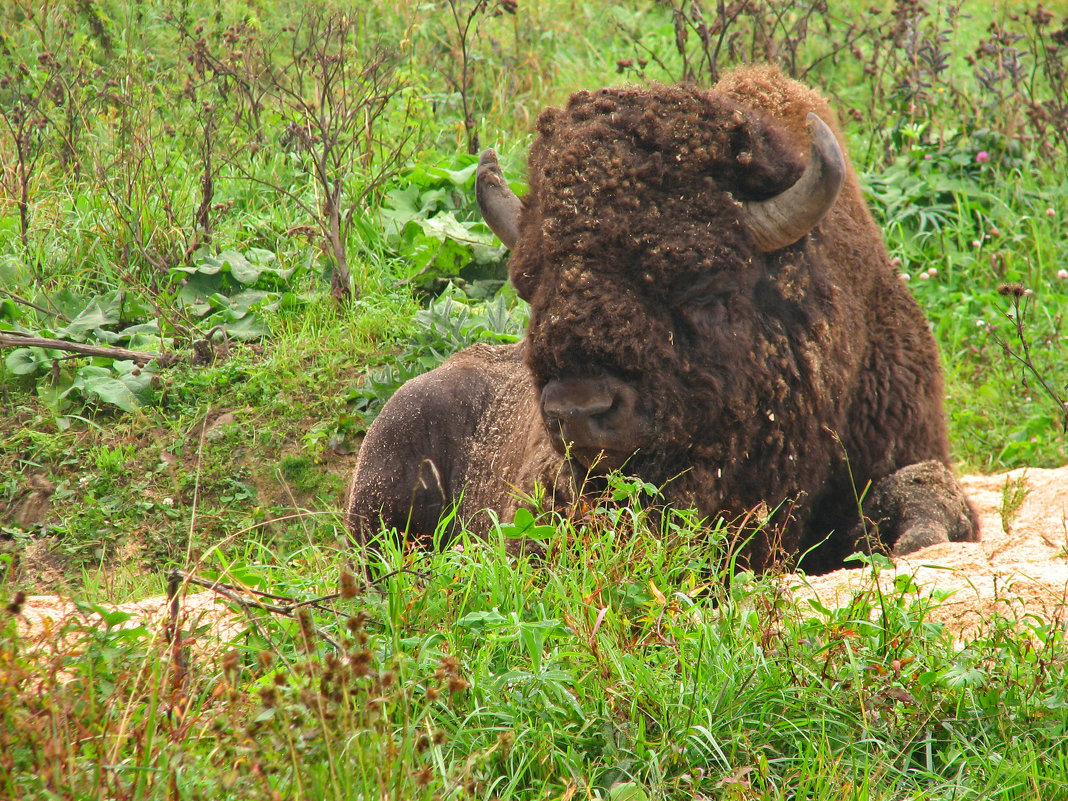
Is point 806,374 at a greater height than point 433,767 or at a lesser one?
greater

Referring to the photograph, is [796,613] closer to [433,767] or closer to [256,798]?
[433,767]

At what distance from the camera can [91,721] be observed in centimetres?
230

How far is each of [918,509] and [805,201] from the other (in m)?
1.28

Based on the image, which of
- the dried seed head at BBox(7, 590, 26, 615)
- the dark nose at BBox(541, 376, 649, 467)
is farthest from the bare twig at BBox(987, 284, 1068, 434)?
the dried seed head at BBox(7, 590, 26, 615)

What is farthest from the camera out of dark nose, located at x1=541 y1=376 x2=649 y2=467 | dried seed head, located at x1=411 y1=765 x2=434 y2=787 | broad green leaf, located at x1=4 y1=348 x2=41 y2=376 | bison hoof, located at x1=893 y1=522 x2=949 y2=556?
broad green leaf, located at x1=4 y1=348 x2=41 y2=376

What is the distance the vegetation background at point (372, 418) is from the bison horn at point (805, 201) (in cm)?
110

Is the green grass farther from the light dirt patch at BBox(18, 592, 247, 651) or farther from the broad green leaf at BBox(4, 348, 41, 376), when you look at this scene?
the broad green leaf at BBox(4, 348, 41, 376)

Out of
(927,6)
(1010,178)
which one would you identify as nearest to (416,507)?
(1010,178)

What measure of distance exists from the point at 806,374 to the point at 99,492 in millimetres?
3992

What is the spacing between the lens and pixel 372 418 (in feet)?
20.3

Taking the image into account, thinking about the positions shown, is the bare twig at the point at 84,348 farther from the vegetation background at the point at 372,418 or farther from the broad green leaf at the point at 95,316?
the broad green leaf at the point at 95,316

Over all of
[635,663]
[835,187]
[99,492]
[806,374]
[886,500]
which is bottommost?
[99,492]

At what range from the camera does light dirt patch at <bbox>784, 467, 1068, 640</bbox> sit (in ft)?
10.1

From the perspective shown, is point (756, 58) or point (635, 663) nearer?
point (635, 663)
